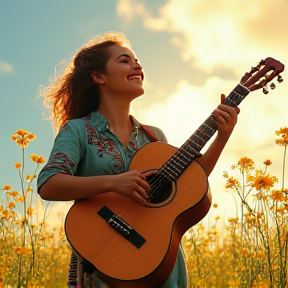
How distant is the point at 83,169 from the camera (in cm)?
253

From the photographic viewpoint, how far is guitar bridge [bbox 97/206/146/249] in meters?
2.23

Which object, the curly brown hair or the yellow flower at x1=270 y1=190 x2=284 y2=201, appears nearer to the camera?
the curly brown hair

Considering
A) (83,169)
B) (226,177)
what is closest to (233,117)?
(83,169)

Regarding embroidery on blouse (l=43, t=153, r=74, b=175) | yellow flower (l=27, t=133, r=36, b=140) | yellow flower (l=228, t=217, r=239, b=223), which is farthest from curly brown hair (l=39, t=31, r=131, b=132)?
yellow flower (l=228, t=217, r=239, b=223)

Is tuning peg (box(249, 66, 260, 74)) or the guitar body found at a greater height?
tuning peg (box(249, 66, 260, 74))

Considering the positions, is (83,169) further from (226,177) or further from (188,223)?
(226,177)

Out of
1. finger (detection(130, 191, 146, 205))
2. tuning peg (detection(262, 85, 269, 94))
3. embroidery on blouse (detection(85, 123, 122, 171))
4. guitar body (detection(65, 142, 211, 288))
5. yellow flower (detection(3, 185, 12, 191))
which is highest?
yellow flower (detection(3, 185, 12, 191))

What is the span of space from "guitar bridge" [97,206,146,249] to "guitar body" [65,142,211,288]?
12 millimetres

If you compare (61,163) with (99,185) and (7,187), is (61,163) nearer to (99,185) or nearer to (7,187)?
(99,185)

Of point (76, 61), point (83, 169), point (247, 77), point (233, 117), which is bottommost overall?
point (83, 169)

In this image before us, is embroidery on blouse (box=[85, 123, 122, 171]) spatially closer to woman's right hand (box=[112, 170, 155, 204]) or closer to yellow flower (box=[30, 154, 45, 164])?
woman's right hand (box=[112, 170, 155, 204])

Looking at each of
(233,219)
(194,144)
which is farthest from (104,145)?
(233,219)

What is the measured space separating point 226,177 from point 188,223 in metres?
1.87

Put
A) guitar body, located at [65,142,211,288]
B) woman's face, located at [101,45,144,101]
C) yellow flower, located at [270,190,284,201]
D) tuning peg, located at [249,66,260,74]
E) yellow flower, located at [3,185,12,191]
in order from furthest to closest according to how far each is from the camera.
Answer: yellow flower, located at [3,185,12,191]
yellow flower, located at [270,190,284,201]
tuning peg, located at [249,66,260,74]
woman's face, located at [101,45,144,101]
guitar body, located at [65,142,211,288]
